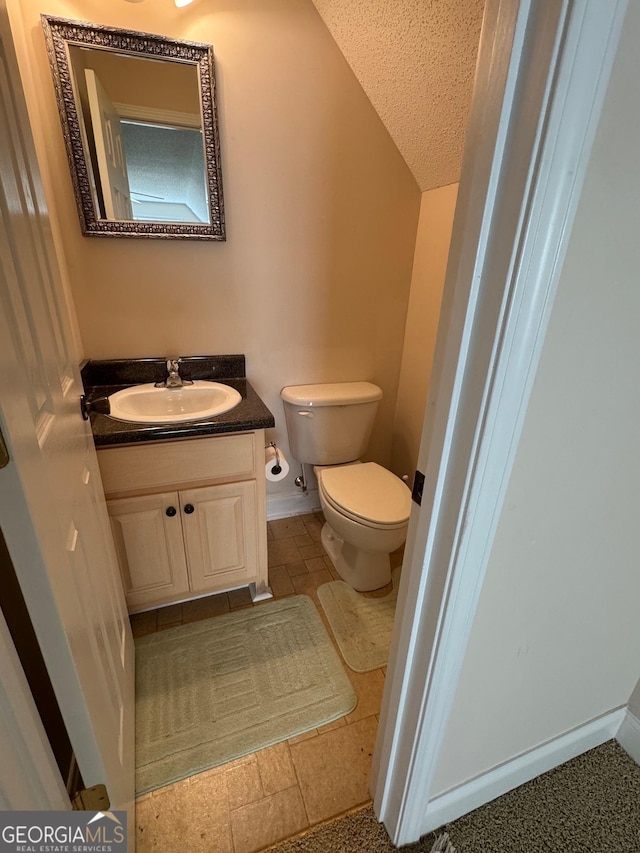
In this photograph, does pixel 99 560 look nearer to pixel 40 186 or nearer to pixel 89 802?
pixel 89 802

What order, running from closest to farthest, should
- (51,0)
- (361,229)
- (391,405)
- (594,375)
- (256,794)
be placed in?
(594,375), (256,794), (51,0), (361,229), (391,405)

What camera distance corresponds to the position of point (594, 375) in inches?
23.7

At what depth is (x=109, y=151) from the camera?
132cm

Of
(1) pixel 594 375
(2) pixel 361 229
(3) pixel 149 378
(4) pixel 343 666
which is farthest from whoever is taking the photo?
(2) pixel 361 229

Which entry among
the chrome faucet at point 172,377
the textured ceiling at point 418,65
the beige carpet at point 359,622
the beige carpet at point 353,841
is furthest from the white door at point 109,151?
the beige carpet at point 353,841

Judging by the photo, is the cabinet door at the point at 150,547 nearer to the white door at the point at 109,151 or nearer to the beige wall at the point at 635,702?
the white door at the point at 109,151

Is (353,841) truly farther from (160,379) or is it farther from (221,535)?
(160,379)

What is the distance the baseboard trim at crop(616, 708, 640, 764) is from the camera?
112 cm

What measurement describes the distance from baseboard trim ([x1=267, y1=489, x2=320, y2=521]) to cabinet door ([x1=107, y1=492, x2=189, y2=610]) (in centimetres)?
70

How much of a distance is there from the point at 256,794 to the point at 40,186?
1.51 metres

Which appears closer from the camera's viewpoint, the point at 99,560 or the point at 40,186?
the point at 40,186

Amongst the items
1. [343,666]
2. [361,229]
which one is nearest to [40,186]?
[361,229]

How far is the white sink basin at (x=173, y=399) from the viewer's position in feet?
4.73

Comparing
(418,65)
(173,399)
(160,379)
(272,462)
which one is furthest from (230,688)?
(418,65)
